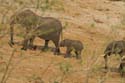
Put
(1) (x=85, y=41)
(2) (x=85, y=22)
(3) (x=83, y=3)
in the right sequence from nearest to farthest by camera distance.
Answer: (1) (x=85, y=41) → (2) (x=85, y=22) → (3) (x=83, y=3)

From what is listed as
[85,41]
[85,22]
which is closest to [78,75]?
[85,41]

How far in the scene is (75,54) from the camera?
12.8 metres

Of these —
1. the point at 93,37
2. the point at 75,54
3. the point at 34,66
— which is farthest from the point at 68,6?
the point at 34,66

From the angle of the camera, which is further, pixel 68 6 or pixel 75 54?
pixel 68 6

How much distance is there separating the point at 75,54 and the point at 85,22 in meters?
5.19

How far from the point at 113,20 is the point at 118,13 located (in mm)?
885

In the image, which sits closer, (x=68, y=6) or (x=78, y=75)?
(x=78, y=75)

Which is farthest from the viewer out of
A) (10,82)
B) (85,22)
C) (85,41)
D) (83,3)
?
(83,3)

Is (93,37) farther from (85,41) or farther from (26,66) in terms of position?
(26,66)

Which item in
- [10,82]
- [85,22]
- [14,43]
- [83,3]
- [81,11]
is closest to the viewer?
[10,82]

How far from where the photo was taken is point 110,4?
68.8ft

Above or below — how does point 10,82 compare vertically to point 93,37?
above

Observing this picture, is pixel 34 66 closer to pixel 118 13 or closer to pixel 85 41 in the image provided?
pixel 85 41

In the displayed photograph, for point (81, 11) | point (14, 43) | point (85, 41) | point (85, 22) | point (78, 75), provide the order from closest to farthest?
point (78, 75)
point (14, 43)
point (85, 41)
point (85, 22)
point (81, 11)
